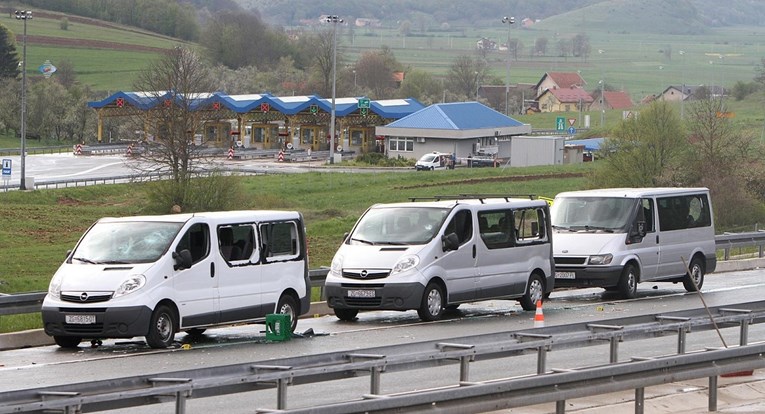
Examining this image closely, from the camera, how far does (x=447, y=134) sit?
4451 inches

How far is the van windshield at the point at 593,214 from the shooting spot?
86.1 feet

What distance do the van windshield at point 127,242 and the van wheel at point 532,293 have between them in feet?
23.7

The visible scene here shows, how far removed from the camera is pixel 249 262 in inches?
766

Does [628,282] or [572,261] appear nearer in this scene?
[572,261]

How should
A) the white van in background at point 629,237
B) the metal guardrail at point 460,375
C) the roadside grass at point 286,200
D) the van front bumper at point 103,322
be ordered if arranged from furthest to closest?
the roadside grass at point 286,200 < the white van in background at point 629,237 < the van front bumper at point 103,322 < the metal guardrail at point 460,375

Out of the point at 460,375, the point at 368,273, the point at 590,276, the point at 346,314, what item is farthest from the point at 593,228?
the point at 460,375

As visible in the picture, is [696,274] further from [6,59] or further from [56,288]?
[6,59]

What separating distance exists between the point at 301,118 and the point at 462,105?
48.2 ft

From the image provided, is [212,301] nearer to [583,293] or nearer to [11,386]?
[11,386]

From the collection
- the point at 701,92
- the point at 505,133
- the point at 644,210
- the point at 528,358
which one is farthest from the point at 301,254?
the point at 701,92

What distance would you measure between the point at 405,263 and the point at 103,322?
18.0ft

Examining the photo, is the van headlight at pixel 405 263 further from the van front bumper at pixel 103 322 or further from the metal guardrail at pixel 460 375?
the metal guardrail at pixel 460 375

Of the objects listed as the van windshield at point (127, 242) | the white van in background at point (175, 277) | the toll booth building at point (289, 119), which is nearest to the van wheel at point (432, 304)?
the white van in background at point (175, 277)

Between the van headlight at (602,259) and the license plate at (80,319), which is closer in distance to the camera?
the license plate at (80,319)
